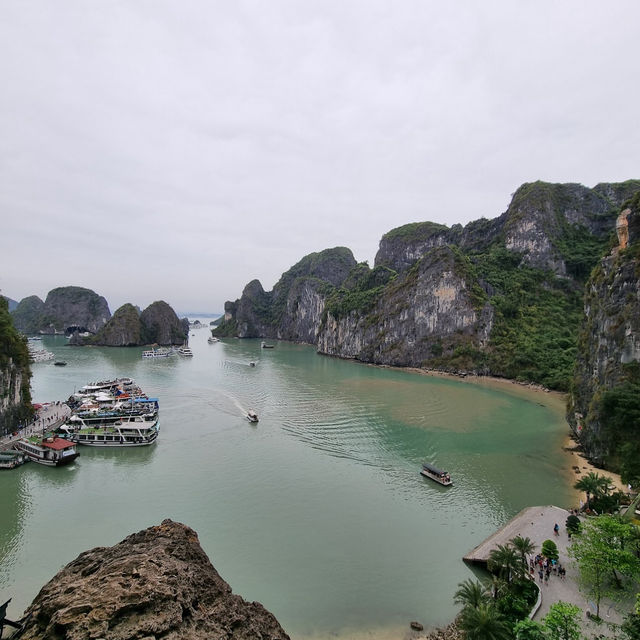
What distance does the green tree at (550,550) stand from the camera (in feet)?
58.0

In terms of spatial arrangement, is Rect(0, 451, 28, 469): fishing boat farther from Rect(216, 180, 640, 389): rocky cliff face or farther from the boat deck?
Rect(216, 180, 640, 389): rocky cliff face

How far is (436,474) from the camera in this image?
28.2 meters

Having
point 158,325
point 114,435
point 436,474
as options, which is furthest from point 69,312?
point 436,474

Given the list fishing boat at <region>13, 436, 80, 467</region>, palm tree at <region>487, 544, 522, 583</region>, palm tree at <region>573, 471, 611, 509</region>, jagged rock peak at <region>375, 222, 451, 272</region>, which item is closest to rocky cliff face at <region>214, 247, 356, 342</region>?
jagged rock peak at <region>375, 222, 451, 272</region>

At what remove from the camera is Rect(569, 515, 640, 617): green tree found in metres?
13.7

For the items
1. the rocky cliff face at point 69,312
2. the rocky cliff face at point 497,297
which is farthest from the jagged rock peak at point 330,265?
the rocky cliff face at point 69,312

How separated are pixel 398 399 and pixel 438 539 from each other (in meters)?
33.8

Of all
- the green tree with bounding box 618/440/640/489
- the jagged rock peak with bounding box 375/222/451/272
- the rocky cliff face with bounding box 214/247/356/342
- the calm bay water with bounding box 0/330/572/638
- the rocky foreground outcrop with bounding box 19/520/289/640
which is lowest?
the calm bay water with bounding box 0/330/572/638

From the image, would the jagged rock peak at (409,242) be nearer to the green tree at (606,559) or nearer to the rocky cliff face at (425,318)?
the rocky cliff face at (425,318)

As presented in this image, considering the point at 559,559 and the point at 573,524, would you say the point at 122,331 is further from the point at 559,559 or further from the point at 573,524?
the point at 559,559

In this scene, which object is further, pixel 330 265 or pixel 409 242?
pixel 330 265

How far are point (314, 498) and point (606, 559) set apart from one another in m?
16.0

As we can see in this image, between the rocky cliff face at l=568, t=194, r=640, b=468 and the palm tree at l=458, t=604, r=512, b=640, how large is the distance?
19.9 meters

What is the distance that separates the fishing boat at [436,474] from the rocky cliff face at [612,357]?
38.8 ft
